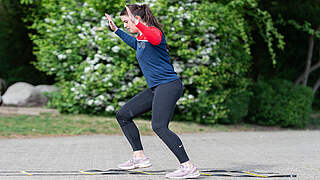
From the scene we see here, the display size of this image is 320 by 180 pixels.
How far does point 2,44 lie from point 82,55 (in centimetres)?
451

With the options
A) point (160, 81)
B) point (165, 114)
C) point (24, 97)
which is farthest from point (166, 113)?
point (24, 97)

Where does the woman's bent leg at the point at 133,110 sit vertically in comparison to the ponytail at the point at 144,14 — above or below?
below

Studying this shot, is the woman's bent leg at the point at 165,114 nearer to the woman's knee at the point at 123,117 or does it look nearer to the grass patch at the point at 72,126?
the woman's knee at the point at 123,117

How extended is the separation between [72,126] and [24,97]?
3.00 meters

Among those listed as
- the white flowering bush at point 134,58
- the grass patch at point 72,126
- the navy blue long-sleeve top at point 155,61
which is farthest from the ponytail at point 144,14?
the white flowering bush at point 134,58

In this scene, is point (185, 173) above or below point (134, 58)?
above

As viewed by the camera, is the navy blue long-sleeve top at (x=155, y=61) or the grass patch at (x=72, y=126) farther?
the grass patch at (x=72, y=126)

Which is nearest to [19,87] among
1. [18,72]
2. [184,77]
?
[18,72]

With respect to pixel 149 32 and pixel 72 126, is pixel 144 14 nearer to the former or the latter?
pixel 149 32

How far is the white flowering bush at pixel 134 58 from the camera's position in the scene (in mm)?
10891

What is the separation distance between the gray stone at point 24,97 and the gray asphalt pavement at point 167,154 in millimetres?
4024

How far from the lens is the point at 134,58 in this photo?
11.0 metres

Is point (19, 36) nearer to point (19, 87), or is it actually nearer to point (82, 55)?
point (19, 87)

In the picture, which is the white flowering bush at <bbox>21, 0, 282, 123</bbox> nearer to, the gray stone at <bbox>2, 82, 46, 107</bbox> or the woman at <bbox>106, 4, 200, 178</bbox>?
the gray stone at <bbox>2, 82, 46, 107</bbox>
